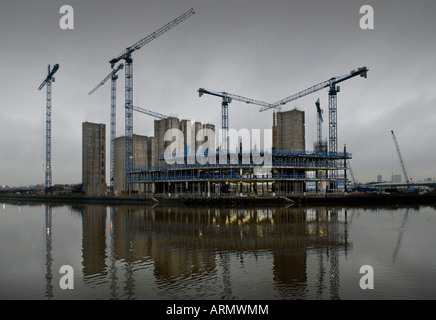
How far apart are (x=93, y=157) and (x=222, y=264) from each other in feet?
415

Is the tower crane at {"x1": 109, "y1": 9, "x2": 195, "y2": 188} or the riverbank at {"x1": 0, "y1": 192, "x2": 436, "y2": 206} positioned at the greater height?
the tower crane at {"x1": 109, "y1": 9, "x2": 195, "y2": 188}

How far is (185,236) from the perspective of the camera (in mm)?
30141

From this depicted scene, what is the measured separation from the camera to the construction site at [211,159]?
3241 inches

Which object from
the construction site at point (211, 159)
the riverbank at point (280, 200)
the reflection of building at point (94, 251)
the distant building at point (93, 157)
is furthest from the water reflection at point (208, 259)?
the distant building at point (93, 157)

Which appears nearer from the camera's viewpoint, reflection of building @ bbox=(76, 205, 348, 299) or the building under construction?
reflection of building @ bbox=(76, 205, 348, 299)

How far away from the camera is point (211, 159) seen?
90.9m

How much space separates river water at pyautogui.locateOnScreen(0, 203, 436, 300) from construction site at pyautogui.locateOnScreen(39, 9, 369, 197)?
4676cm

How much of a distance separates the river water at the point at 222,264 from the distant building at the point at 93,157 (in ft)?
343

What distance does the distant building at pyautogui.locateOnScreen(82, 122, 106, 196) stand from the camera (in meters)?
133

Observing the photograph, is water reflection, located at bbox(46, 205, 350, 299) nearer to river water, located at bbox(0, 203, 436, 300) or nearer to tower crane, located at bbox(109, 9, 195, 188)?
river water, located at bbox(0, 203, 436, 300)

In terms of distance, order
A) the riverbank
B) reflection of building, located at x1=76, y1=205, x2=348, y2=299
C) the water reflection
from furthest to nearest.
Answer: the riverbank → reflection of building, located at x1=76, y1=205, x2=348, y2=299 → the water reflection

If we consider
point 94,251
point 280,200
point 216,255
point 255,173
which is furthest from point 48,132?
point 216,255

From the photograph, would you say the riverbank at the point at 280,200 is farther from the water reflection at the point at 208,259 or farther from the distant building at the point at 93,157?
the distant building at the point at 93,157

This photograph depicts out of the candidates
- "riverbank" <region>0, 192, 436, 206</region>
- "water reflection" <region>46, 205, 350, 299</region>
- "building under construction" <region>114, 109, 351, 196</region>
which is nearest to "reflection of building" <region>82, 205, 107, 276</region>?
"water reflection" <region>46, 205, 350, 299</region>
